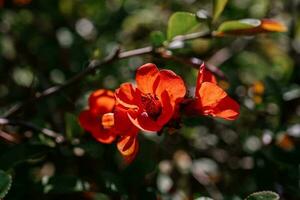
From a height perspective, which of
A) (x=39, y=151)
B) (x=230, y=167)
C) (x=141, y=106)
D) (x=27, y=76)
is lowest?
(x=230, y=167)

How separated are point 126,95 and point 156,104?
0.08 metres

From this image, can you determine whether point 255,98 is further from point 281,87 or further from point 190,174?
point 190,174

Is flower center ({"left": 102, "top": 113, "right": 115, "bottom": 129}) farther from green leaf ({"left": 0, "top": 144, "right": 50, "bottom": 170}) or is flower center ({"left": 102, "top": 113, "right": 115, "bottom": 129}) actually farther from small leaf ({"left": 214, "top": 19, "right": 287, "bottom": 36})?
small leaf ({"left": 214, "top": 19, "right": 287, "bottom": 36})

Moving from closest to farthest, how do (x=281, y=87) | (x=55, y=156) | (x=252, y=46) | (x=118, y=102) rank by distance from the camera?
(x=118, y=102) → (x=55, y=156) → (x=281, y=87) → (x=252, y=46)

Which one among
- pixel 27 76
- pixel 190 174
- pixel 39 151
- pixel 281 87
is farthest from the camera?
pixel 27 76

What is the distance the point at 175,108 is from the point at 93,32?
1.09 metres

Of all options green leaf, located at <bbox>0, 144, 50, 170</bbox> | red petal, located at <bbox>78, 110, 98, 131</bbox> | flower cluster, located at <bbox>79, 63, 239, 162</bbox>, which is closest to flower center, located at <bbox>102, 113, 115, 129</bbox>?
flower cluster, located at <bbox>79, 63, 239, 162</bbox>

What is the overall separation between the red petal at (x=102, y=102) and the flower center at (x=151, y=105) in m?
0.16

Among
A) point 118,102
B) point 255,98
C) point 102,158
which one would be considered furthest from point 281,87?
point 118,102

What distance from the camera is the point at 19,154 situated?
1249mm

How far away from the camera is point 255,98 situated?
1.64m

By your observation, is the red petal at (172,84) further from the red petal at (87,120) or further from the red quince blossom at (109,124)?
the red petal at (87,120)

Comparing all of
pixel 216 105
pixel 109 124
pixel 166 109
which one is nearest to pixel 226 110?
pixel 216 105

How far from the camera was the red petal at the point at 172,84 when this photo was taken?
1.02 metres
